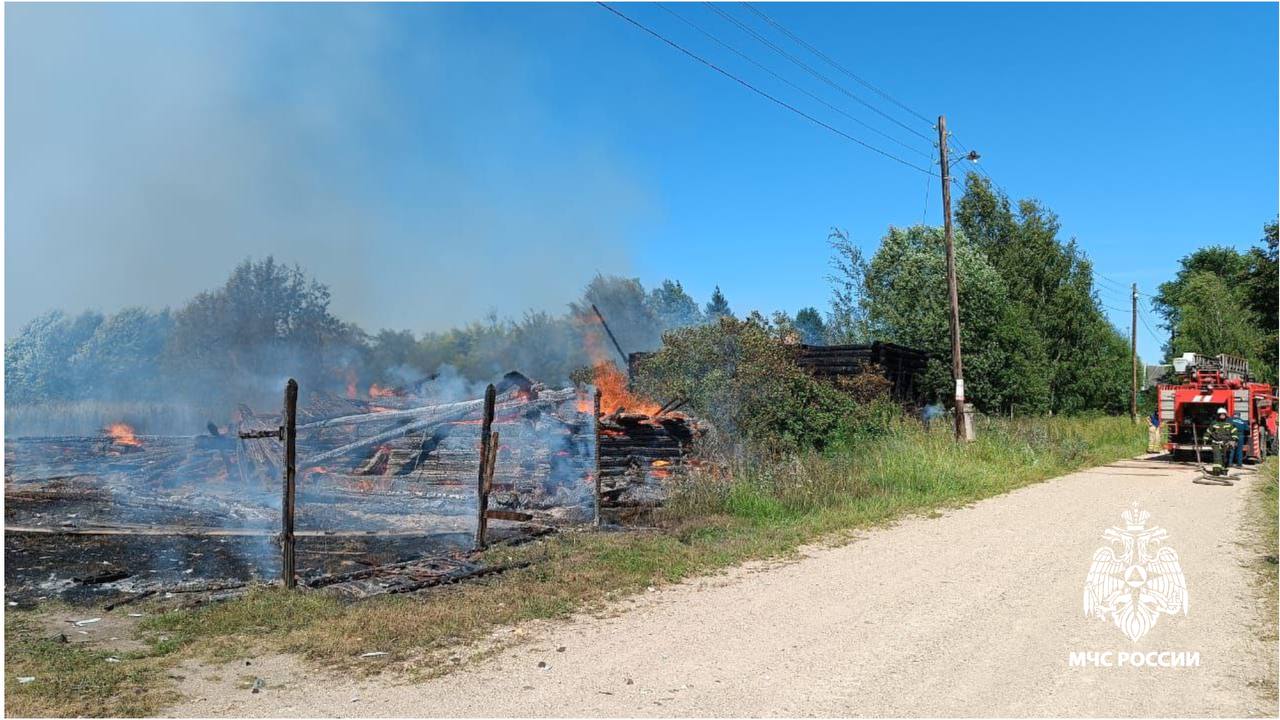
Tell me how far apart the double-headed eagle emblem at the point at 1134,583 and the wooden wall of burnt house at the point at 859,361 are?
31.6ft

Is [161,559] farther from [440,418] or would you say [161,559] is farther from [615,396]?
[615,396]

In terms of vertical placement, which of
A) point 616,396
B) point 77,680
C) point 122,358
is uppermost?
point 122,358

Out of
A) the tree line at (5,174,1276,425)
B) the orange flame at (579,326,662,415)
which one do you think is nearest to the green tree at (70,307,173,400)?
the tree line at (5,174,1276,425)

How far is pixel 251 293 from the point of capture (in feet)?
86.9

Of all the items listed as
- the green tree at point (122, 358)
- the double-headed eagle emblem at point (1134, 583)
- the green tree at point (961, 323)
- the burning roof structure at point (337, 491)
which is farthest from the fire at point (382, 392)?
the green tree at point (961, 323)

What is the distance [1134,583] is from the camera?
7512 millimetres

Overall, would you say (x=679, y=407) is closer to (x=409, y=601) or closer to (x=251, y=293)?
(x=409, y=601)

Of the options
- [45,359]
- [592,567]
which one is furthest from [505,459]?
[45,359]

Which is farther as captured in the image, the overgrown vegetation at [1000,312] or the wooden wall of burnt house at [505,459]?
the overgrown vegetation at [1000,312]

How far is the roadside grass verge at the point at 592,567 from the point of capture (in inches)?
230

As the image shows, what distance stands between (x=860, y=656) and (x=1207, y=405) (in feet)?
60.6

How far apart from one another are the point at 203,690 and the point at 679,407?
36.4 feet

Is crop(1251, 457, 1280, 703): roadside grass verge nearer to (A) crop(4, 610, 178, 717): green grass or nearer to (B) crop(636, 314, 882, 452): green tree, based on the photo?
(B) crop(636, 314, 882, 452): green tree

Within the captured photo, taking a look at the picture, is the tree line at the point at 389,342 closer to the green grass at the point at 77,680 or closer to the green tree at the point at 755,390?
the green tree at the point at 755,390
